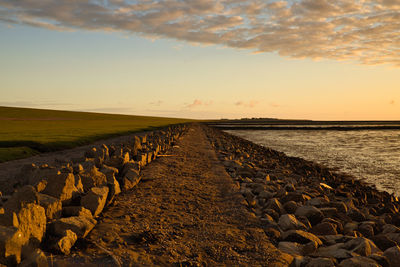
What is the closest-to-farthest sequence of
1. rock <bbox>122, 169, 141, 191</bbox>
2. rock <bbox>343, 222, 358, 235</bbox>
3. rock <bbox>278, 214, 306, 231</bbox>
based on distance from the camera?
rock <bbox>278, 214, 306, 231</bbox> → rock <bbox>343, 222, 358, 235</bbox> → rock <bbox>122, 169, 141, 191</bbox>

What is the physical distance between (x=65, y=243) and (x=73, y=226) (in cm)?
42

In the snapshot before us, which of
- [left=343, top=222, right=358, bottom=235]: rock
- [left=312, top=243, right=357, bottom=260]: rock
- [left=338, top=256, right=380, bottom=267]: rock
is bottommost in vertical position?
[left=343, top=222, right=358, bottom=235]: rock

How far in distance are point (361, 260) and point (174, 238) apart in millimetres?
2455

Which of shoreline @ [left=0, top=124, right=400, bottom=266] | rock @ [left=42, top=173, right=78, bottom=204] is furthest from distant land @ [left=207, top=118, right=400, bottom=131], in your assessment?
rock @ [left=42, top=173, right=78, bottom=204]

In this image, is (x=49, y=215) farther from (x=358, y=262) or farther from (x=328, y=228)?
(x=328, y=228)

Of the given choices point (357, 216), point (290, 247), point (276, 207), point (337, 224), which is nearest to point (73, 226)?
point (290, 247)

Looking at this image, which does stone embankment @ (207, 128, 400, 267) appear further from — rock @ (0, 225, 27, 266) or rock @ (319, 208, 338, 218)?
rock @ (0, 225, 27, 266)

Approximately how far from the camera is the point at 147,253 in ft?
12.8

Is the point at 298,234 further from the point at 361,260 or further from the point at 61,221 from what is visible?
the point at 61,221

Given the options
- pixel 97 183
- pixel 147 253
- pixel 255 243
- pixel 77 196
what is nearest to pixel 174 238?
pixel 147 253

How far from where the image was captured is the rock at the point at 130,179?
7.20m

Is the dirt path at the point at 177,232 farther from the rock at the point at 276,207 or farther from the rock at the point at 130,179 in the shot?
the rock at the point at 276,207

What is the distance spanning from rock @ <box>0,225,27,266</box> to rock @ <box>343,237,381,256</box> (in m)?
4.24

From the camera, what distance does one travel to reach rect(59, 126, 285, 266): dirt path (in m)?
3.80
